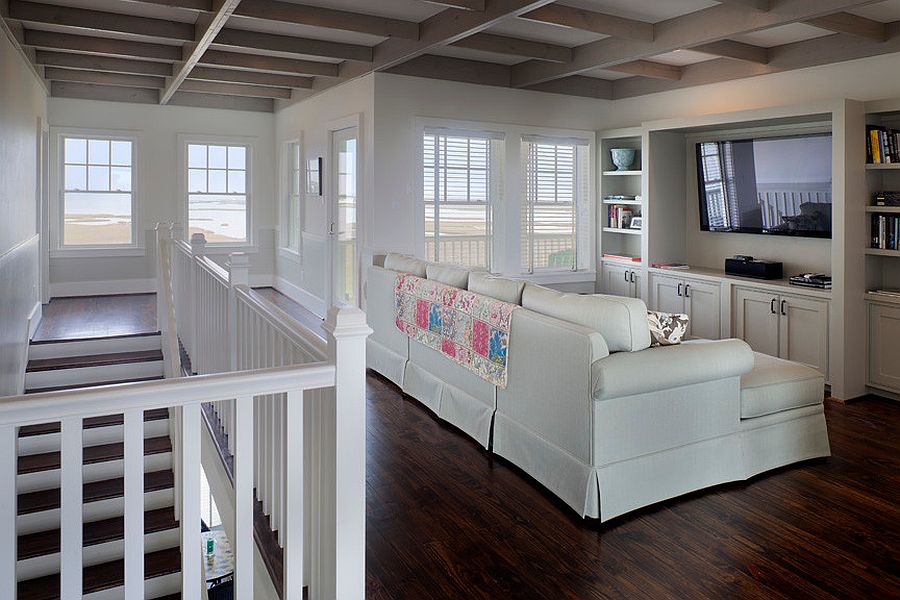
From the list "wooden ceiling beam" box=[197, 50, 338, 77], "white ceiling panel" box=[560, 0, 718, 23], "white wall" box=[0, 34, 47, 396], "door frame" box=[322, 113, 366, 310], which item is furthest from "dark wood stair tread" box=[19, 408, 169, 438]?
"white ceiling panel" box=[560, 0, 718, 23]

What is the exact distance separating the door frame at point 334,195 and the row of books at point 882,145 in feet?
13.1

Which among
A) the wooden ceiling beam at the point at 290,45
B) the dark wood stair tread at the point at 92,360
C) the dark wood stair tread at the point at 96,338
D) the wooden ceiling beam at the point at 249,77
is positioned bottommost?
the dark wood stair tread at the point at 92,360

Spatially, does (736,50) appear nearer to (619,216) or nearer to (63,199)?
(619,216)

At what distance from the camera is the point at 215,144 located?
902 cm

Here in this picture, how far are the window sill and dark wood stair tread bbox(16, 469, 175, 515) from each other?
4.87 m

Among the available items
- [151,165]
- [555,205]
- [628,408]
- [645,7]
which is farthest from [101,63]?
[628,408]

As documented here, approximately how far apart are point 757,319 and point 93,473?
4954 millimetres

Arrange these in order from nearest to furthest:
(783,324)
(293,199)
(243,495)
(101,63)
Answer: (243,495) → (783,324) → (101,63) → (293,199)

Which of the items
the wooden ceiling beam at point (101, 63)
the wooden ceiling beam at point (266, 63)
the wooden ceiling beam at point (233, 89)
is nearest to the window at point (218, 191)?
the wooden ceiling beam at point (233, 89)

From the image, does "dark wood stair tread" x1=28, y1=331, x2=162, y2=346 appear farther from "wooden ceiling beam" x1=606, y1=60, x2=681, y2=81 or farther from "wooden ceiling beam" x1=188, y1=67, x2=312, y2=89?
"wooden ceiling beam" x1=606, y1=60, x2=681, y2=81

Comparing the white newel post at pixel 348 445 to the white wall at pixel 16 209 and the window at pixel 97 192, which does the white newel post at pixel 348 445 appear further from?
the window at pixel 97 192

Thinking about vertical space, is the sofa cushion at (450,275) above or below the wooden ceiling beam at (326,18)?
below

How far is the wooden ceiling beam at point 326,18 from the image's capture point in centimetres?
456

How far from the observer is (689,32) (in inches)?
192
